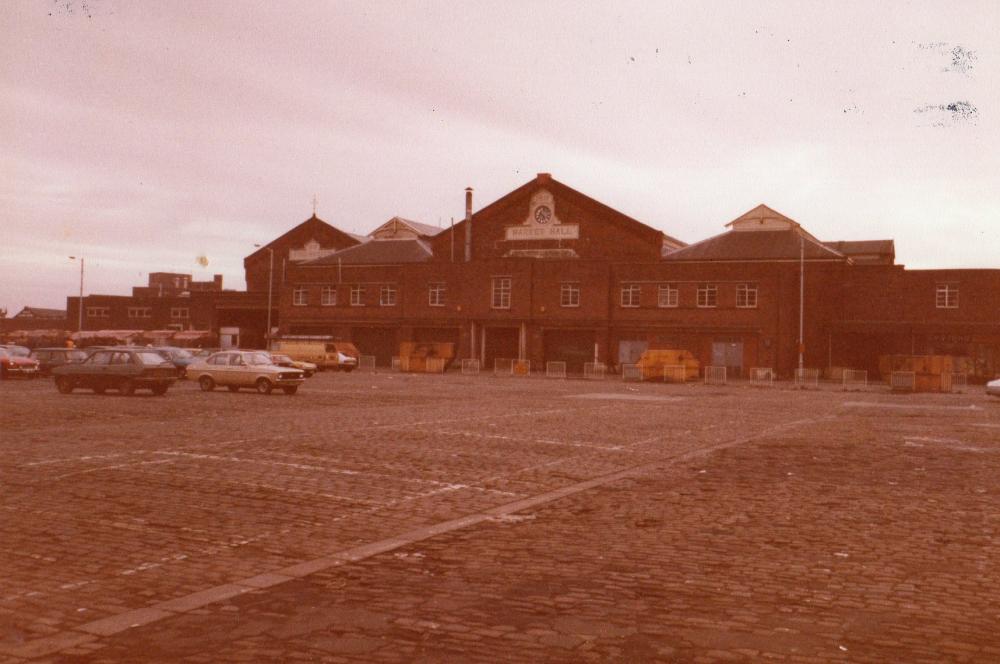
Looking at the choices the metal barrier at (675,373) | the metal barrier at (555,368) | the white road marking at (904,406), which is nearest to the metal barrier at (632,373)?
the metal barrier at (675,373)

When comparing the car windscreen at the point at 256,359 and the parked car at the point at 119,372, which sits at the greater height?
the car windscreen at the point at 256,359

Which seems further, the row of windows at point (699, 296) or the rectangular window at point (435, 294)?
the rectangular window at point (435, 294)

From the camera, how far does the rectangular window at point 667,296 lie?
64.6m

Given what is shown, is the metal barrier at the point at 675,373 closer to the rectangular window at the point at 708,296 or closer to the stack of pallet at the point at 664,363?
the stack of pallet at the point at 664,363

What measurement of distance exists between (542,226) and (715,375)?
21.3 meters

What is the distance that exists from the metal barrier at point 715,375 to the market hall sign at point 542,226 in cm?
1854

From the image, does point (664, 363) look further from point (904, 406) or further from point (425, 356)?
point (904, 406)

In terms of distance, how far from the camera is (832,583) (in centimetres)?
731

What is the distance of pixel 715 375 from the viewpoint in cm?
5706

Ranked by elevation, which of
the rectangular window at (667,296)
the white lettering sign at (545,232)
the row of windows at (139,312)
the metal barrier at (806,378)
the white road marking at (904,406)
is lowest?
the white road marking at (904,406)

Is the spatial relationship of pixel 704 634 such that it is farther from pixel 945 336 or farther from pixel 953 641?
pixel 945 336

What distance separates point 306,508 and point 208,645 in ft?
15.9

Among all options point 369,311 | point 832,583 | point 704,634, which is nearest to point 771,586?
point 832,583

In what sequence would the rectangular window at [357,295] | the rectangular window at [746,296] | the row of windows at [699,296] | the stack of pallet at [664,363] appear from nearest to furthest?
the stack of pallet at [664,363], the rectangular window at [746,296], the row of windows at [699,296], the rectangular window at [357,295]
